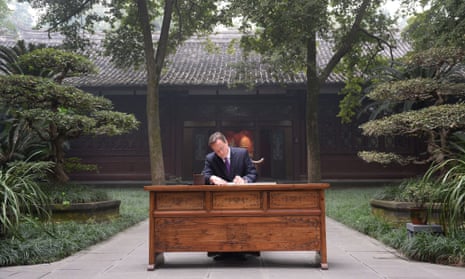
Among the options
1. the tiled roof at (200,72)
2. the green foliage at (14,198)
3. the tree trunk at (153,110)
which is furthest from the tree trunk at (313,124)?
the green foliage at (14,198)

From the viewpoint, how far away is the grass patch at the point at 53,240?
16.7ft

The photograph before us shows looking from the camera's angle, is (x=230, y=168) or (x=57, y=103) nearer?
(x=230, y=168)

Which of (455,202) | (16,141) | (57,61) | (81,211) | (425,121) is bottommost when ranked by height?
(81,211)

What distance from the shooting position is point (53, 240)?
19.0 feet

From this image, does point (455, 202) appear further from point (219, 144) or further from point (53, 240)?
point (53, 240)

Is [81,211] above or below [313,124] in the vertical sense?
below

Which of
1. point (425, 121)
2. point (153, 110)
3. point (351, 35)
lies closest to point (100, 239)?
point (425, 121)

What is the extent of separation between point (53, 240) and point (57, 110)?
2.93 meters

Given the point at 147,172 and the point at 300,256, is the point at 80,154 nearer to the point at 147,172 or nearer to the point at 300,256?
the point at 147,172

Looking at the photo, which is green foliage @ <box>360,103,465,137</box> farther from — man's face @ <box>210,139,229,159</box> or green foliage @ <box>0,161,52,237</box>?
green foliage @ <box>0,161,52,237</box>

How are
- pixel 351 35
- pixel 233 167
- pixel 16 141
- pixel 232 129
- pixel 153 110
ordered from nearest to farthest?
pixel 233 167 → pixel 16 141 → pixel 153 110 → pixel 351 35 → pixel 232 129

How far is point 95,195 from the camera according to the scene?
26.6 feet

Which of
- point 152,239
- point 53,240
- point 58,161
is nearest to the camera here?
point 152,239

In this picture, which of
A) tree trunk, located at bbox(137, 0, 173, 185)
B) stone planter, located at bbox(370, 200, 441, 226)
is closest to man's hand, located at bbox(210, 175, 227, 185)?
stone planter, located at bbox(370, 200, 441, 226)
